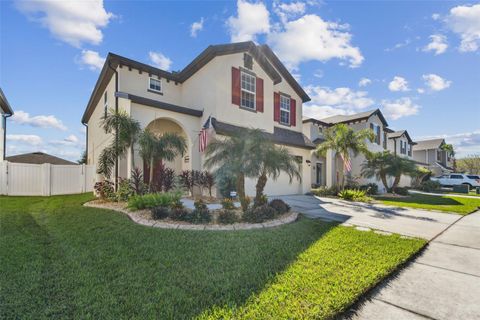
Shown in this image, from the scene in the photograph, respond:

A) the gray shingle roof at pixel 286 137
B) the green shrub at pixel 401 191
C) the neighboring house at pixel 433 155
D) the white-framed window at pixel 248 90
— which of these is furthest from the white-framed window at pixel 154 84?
the neighboring house at pixel 433 155

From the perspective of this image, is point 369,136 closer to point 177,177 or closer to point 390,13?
point 390,13

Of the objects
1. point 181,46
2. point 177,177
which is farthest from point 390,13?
point 177,177

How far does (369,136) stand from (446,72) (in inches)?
197

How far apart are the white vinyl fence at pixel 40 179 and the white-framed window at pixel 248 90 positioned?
35.6 feet

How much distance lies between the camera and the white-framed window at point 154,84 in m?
12.4

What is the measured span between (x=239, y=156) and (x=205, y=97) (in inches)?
252

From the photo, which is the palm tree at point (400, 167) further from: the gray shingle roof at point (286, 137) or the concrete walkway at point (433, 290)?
the concrete walkway at point (433, 290)

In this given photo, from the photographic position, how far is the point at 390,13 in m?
9.16

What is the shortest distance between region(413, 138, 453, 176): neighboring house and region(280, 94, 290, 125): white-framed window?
29.5 metres

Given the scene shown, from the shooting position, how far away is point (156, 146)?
9.20 m

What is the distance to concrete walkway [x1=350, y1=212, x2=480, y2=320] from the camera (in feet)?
8.48

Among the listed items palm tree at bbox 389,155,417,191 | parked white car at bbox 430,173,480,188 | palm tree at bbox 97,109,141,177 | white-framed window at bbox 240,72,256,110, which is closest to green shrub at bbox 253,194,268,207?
palm tree at bbox 97,109,141,177

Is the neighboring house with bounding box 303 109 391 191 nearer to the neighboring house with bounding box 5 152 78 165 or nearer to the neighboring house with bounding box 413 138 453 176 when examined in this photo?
the neighboring house with bounding box 413 138 453 176

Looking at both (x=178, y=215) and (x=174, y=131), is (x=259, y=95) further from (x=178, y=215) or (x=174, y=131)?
(x=178, y=215)
